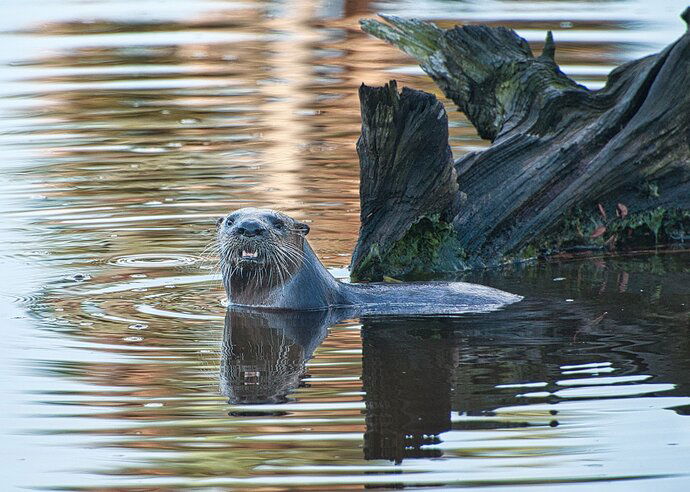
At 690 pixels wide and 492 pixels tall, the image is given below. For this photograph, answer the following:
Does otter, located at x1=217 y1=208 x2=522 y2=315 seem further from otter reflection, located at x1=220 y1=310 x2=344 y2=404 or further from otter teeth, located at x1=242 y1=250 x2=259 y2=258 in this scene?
otter reflection, located at x1=220 y1=310 x2=344 y2=404

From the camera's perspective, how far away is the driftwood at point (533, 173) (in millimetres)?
8570

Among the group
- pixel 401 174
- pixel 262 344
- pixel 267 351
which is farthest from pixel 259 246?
pixel 401 174

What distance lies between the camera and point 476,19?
17.7m

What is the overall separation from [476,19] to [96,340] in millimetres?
11668

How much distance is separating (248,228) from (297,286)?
0.57 metres

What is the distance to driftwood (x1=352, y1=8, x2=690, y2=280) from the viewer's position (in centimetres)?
857

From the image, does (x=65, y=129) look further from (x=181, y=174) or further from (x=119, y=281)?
(x=119, y=281)

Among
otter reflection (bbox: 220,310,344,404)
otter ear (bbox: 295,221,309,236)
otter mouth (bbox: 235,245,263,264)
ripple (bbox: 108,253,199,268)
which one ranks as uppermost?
otter ear (bbox: 295,221,309,236)

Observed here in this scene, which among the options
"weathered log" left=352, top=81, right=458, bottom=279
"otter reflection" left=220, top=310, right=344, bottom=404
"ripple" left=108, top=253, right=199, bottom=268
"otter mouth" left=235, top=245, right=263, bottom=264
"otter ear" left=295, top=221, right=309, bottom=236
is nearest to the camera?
"otter reflection" left=220, top=310, right=344, bottom=404

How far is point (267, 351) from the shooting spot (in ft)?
23.3

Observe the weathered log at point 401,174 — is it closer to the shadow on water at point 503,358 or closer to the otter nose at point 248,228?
the shadow on water at point 503,358

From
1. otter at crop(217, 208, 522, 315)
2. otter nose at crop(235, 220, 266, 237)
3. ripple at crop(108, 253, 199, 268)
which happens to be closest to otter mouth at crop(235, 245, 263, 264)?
otter at crop(217, 208, 522, 315)

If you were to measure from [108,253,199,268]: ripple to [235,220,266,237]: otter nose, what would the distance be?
4.06ft

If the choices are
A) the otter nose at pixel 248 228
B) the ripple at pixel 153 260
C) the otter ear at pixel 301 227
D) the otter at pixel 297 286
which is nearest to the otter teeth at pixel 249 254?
the otter at pixel 297 286
